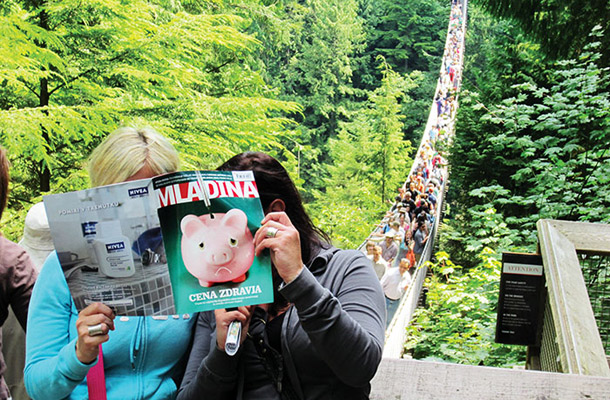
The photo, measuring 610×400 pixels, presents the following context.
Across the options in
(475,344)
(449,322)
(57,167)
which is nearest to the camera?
(475,344)

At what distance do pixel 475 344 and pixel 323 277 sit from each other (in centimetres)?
234

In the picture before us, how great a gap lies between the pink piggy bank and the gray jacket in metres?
0.09

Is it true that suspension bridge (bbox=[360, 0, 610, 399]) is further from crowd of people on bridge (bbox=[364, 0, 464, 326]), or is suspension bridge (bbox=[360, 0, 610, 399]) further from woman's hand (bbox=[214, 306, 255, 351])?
crowd of people on bridge (bbox=[364, 0, 464, 326])

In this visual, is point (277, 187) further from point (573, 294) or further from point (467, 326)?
point (467, 326)

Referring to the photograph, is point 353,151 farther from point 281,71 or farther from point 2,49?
point 2,49

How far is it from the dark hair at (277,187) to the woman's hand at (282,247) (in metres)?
0.18

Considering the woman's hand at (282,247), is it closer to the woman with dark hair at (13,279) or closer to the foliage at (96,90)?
the woman with dark hair at (13,279)

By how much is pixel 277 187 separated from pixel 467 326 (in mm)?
2669

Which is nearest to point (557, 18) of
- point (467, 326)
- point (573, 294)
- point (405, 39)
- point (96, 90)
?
point (467, 326)

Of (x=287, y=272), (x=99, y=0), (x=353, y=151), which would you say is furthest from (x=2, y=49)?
(x=353, y=151)

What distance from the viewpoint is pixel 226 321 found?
97 centimetres

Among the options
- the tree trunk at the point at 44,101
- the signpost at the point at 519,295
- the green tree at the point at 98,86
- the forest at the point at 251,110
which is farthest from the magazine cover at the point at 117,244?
the tree trunk at the point at 44,101

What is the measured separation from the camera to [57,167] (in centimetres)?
504

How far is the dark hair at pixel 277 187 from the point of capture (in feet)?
Answer: 3.56
